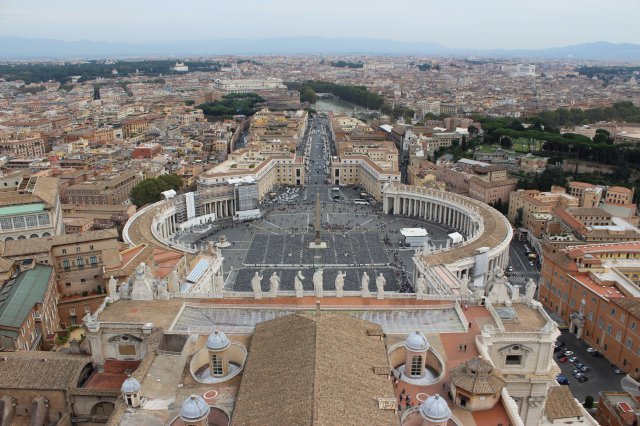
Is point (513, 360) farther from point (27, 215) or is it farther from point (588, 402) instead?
point (27, 215)

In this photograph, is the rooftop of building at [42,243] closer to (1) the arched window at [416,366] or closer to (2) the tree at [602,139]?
(1) the arched window at [416,366]

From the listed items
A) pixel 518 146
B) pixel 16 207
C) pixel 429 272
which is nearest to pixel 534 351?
pixel 429 272

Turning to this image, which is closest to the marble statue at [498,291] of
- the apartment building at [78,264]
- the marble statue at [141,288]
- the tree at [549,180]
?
the marble statue at [141,288]

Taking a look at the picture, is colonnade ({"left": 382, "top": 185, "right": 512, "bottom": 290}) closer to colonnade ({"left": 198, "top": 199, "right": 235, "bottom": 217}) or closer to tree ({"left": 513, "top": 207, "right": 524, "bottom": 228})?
tree ({"left": 513, "top": 207, "right": 524, "bottom": 228})

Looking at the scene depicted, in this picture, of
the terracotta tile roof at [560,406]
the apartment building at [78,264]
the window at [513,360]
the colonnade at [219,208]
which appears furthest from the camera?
the colonnade at [219,208]

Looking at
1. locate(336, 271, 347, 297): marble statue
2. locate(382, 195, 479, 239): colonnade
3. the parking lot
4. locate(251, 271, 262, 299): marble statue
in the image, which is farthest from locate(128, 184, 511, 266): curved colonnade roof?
locate(251, 271, 262, 299): marble statue
